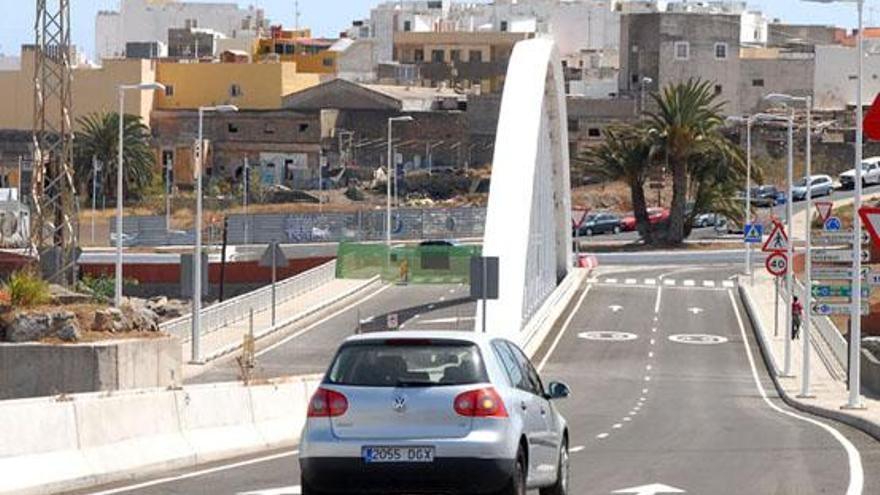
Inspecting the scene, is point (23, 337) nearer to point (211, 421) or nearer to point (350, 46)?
point (211, 421)

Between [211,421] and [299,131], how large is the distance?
120751 millimetres

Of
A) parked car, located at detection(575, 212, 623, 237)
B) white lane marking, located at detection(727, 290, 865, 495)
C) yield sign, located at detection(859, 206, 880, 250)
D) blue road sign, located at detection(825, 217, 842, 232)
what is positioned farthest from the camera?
parked car, located at detection(575, 212, 623, 237)

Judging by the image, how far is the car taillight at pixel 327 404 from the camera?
1769cm

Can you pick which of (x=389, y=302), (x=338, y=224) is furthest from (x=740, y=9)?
(x=389, y=302)

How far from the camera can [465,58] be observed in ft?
574

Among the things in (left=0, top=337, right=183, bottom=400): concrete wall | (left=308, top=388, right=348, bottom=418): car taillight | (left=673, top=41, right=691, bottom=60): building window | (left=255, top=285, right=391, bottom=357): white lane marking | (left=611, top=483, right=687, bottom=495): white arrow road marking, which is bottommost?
(left=255, top=285, right=391, bottom=357): white lane marking

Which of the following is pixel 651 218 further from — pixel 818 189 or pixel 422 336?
pixel 422 336

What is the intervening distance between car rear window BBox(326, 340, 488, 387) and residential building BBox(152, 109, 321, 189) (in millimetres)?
127707

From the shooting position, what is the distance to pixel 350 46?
180625 millimetres

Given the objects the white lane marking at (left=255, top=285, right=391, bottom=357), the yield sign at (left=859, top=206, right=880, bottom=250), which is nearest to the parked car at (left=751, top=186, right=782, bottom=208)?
the white lane marking at (left=255, top=285, right=391, bottom=357)

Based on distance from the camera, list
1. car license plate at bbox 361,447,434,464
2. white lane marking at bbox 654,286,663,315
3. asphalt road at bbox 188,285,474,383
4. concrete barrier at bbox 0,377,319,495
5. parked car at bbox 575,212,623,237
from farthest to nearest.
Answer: parked car at bbox 575,212,623,237 → white lane marking at bbox 654,286,663,315 → asphalt road at bbox 188,285,474,383 → concrete barrier at bbox 0,377,319,495 → car license plate at bbox 361,447,434,464

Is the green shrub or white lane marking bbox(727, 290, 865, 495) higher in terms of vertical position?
the green shrub

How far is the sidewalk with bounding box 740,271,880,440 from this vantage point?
3984 cm

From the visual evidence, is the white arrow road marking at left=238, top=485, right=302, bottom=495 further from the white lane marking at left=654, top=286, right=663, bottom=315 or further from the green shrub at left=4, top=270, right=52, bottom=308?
the white lane marking at left=654, top=286, right=663, bottom=315
